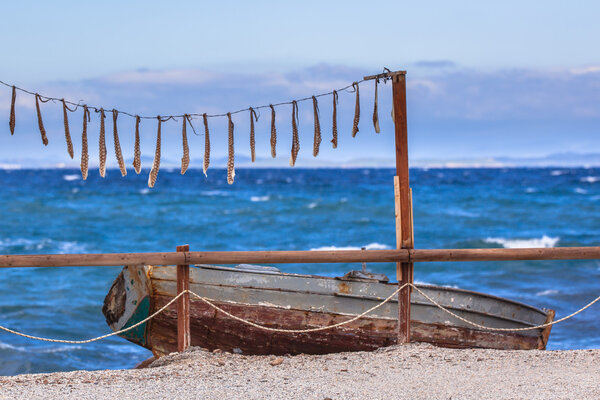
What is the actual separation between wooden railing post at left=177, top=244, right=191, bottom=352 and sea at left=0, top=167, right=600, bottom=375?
5.08m

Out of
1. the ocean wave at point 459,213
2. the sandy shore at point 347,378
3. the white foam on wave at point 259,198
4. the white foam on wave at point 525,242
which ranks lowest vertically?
the white foam on wave at point 525,242

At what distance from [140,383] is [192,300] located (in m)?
2.06

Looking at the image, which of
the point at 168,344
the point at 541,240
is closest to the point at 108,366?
the point at 168,344

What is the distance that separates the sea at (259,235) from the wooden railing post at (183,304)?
200 inches

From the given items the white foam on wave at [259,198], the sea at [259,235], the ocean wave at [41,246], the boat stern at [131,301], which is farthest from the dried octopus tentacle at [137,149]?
the white foam on wave at [259,198]

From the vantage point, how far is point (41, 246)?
29.8 meters

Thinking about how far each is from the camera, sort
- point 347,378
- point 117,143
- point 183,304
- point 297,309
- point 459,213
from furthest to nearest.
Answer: point 459,213 < point 297,309 < point 183,304 < point 117,143 < point 347,378

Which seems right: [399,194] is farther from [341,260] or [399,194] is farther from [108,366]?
[108,366]

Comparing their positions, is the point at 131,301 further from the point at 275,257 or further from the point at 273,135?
the point at 273,135

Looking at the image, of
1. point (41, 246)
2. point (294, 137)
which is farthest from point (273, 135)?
point (41, 246)

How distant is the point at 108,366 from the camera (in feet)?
40.9

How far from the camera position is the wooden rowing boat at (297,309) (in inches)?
335

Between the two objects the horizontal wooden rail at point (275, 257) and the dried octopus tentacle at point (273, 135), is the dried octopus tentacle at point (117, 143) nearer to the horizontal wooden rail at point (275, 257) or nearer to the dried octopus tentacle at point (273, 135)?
the horizontal wooden rail at point (275, 257)

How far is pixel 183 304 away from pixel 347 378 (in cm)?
206
